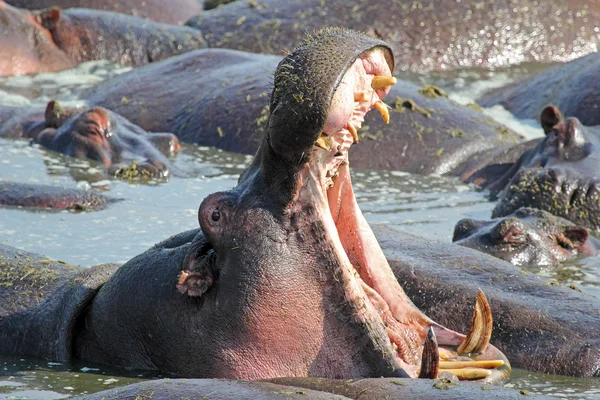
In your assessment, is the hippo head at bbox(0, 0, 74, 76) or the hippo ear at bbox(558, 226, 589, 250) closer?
the hippo ear at bbox(558, 226, 589, 250)

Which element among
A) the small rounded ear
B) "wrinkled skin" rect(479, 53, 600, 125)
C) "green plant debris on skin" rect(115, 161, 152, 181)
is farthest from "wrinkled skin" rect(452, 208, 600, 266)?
"wrinkled skin" rect(479, 53, 600, 125)

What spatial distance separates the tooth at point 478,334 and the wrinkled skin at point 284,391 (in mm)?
587

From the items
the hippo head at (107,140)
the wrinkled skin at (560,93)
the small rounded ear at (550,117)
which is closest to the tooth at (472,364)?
the small rounded ear at (550,117)

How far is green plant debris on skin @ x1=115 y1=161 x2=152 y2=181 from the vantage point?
9.66 meters

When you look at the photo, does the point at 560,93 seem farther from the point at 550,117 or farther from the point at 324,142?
the point at 324,142

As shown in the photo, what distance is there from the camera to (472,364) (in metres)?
4.50

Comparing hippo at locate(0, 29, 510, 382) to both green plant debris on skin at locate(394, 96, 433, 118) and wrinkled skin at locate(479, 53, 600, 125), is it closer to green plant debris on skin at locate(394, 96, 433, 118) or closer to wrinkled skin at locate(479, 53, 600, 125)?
green plant debris on skin at locate(394, 96, 433, 118)

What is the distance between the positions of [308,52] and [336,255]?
698 mm

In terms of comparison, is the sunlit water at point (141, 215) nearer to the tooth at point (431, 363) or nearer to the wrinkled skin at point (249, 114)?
A: the wrinkled skin at point (249, 114)

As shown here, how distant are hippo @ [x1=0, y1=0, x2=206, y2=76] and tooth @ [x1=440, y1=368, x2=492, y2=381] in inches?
384

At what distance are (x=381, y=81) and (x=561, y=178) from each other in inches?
193

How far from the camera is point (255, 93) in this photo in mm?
10922

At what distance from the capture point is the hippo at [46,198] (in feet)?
26.5

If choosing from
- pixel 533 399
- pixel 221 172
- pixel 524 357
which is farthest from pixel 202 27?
pixel 533 399
